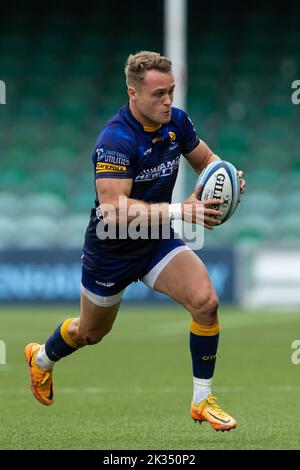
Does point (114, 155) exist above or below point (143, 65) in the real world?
below

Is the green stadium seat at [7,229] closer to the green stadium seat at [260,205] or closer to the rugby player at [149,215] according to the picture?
the green stadium seat at [260,205]

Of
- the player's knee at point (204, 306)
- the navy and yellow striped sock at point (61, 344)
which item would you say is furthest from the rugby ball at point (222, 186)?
the navy and yellow striped sock at point (61, 344)

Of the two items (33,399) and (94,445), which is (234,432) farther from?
(33,399)

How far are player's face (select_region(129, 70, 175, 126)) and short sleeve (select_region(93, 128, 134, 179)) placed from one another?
0.20m

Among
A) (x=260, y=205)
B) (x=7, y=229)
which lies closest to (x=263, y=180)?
(x=260, y=205)

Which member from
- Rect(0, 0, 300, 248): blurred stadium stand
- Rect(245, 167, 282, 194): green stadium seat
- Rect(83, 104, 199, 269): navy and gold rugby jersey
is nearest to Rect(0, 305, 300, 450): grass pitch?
Rect(83, 104, 199, 269): navy and gold rugby jersey

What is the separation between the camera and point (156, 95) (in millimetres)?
6758

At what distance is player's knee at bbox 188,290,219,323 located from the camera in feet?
22.2

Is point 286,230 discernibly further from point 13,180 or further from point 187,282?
point 187,282

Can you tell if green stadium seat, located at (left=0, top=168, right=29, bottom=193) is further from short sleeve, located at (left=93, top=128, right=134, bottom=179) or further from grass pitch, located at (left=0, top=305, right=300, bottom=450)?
short sleeve, located at (left=93, top=128, right=134, bottom=179)

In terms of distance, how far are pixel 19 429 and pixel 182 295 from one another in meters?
1.30

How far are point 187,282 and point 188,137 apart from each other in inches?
38.3

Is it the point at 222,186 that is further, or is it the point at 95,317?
the point at 95,317

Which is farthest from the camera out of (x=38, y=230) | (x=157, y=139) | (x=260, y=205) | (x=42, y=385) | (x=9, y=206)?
(x=260, y=205)
